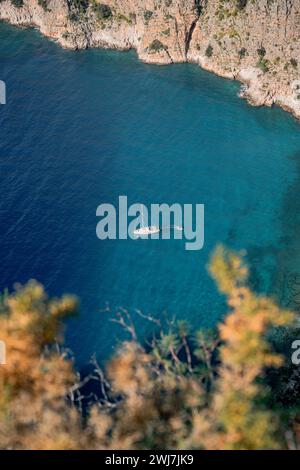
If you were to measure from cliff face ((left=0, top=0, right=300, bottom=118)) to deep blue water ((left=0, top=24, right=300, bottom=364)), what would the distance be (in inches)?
106

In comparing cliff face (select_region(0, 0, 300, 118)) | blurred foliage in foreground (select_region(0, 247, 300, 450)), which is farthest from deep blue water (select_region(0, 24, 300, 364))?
blurred foliage in foreground (select_region(0, 247, 300, 450))

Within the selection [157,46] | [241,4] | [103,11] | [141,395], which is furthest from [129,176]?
[141,395]

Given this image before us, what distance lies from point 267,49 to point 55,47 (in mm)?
38841

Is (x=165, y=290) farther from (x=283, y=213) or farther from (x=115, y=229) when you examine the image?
(x=283, y=213)

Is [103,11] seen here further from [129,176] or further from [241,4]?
[129,176]

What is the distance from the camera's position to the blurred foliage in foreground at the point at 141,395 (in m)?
39.2

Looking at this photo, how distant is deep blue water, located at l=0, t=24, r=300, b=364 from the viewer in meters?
64.3

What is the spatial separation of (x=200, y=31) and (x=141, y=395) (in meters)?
71.7

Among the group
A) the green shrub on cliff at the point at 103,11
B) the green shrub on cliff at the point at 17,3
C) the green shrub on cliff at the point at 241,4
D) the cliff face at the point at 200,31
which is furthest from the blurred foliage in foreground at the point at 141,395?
the green shrub on cliff at the point at 17,3

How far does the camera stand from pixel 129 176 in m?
77.5

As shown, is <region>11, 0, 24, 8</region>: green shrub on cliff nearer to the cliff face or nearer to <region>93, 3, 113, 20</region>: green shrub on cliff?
the cliff face

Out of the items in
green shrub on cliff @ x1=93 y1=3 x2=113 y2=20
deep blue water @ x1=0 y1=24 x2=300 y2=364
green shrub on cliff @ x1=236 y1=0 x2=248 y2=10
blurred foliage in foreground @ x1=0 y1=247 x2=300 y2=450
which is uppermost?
green shrub on cliff @ x1=93 y1=3 x2=113 y2=20

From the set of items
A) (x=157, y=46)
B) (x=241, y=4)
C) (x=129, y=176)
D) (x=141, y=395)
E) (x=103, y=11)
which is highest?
(x=103, y=11)
